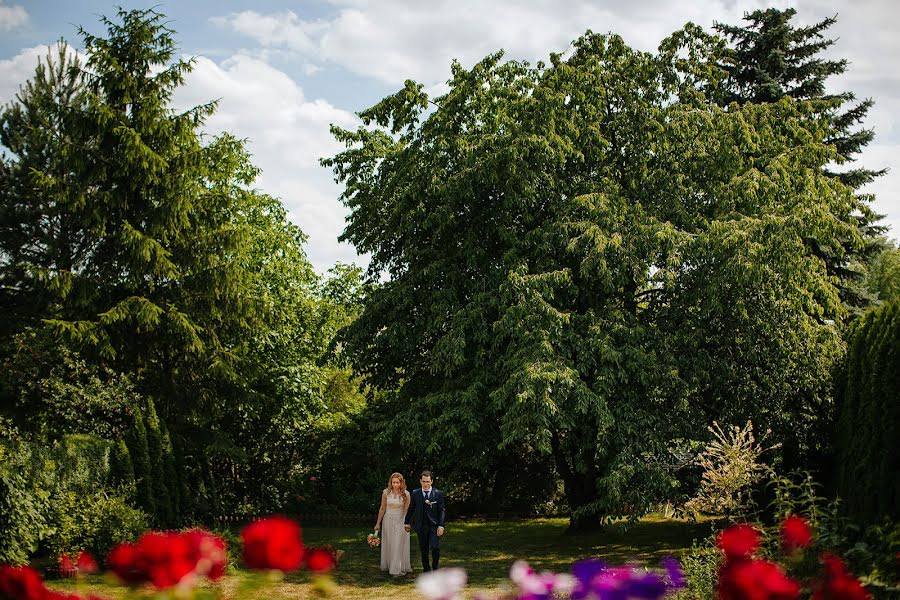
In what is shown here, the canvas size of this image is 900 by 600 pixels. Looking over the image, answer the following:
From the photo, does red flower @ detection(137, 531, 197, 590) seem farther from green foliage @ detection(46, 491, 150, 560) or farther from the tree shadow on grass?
green foliage @ detection(46, 491, 150, 560)

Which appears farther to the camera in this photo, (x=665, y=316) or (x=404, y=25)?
(x=665, y=316)

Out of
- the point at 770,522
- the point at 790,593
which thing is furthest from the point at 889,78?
the point at 790,593

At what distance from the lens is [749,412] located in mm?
14219

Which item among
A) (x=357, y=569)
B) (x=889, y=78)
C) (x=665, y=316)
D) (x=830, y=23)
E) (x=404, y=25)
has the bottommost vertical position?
(x=357, y=569)

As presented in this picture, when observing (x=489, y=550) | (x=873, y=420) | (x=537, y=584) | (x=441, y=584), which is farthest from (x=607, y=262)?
(x=441, y=584)

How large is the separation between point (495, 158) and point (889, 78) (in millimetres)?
6322

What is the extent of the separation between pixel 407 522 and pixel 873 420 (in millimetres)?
6651

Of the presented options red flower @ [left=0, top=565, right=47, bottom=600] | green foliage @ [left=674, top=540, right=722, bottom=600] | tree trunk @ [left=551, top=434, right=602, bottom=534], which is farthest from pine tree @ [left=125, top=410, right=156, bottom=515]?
red flower @ [left=0, top=565, right=47, bottom=600]

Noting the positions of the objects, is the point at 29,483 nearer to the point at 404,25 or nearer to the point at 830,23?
the point at 404,25

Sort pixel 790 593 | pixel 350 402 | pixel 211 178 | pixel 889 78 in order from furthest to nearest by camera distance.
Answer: pixel 350 402, pixel 211 178, pixel 889 78, pixel 790 593

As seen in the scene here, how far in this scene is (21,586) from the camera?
7.63 ft

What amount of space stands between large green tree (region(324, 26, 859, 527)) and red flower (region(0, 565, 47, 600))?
33.7ft

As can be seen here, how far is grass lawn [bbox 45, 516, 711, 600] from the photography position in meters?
11.4

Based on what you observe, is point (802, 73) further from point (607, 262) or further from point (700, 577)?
point (700, 577)
